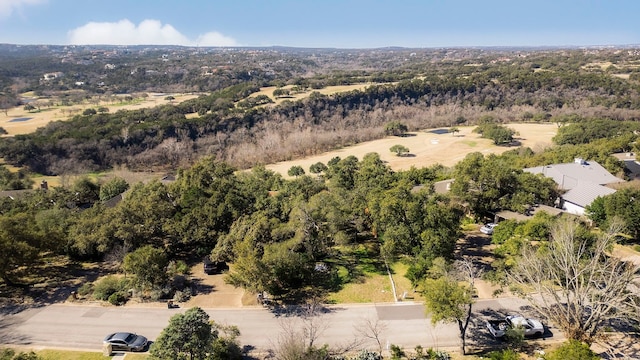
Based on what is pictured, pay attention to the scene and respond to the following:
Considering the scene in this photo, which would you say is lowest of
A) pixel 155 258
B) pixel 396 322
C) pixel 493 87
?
pixel 396 322

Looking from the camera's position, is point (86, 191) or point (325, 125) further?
point (325, 125)

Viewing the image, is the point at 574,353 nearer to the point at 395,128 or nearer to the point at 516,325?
the point at 516,325

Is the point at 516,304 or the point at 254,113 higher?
the point at 254,113

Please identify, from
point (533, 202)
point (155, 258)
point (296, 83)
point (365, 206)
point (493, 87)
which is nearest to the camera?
point (155, 258)

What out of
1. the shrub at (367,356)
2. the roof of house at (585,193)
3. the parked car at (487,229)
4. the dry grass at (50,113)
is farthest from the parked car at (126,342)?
the dry grass at (50,113)

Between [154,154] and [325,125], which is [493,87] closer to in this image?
[325,125]

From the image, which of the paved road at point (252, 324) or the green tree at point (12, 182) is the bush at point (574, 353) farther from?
the green tree at point (12, 182)

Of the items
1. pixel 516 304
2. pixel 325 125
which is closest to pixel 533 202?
→ pixel 516 304
